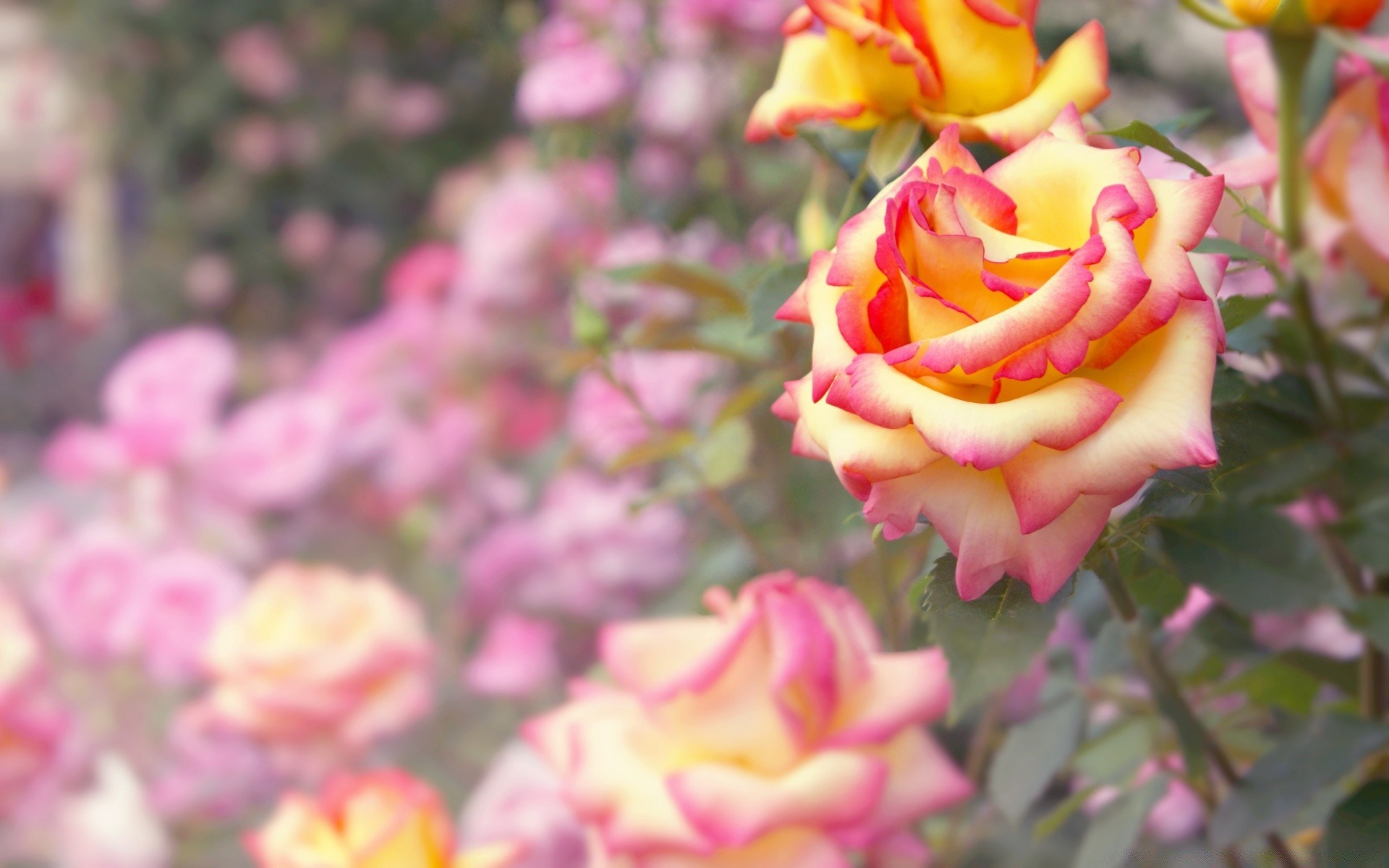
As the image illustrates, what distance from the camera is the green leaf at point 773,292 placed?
0.24m

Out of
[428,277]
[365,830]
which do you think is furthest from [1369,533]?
[428,277]

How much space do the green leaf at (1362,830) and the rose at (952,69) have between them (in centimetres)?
18

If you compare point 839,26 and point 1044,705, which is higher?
point 839,26

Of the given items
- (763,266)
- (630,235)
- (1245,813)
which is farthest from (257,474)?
(1245,813)

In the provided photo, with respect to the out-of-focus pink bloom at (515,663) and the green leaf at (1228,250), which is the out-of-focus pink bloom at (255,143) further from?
the green leaf at (1228,250)

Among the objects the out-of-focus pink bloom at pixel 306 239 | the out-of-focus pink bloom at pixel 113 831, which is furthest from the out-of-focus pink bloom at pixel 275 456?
the out-of-focus pink bloom at pixel 306 239

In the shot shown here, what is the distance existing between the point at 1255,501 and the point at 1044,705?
0.10 metres

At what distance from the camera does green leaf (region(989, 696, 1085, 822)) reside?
30cm

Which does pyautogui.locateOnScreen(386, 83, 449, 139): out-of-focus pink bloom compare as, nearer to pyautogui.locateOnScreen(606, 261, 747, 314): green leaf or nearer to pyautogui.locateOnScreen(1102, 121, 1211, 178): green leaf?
pyautogui.locateOnScreen(606, 261, 747, 314): green leaf

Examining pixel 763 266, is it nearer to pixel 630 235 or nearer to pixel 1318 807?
pixel 1318 807

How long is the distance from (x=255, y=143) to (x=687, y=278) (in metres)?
1.74

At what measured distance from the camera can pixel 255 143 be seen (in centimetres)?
184

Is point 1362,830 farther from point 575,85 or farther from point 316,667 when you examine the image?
point 575,85

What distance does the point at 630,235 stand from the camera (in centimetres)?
91
